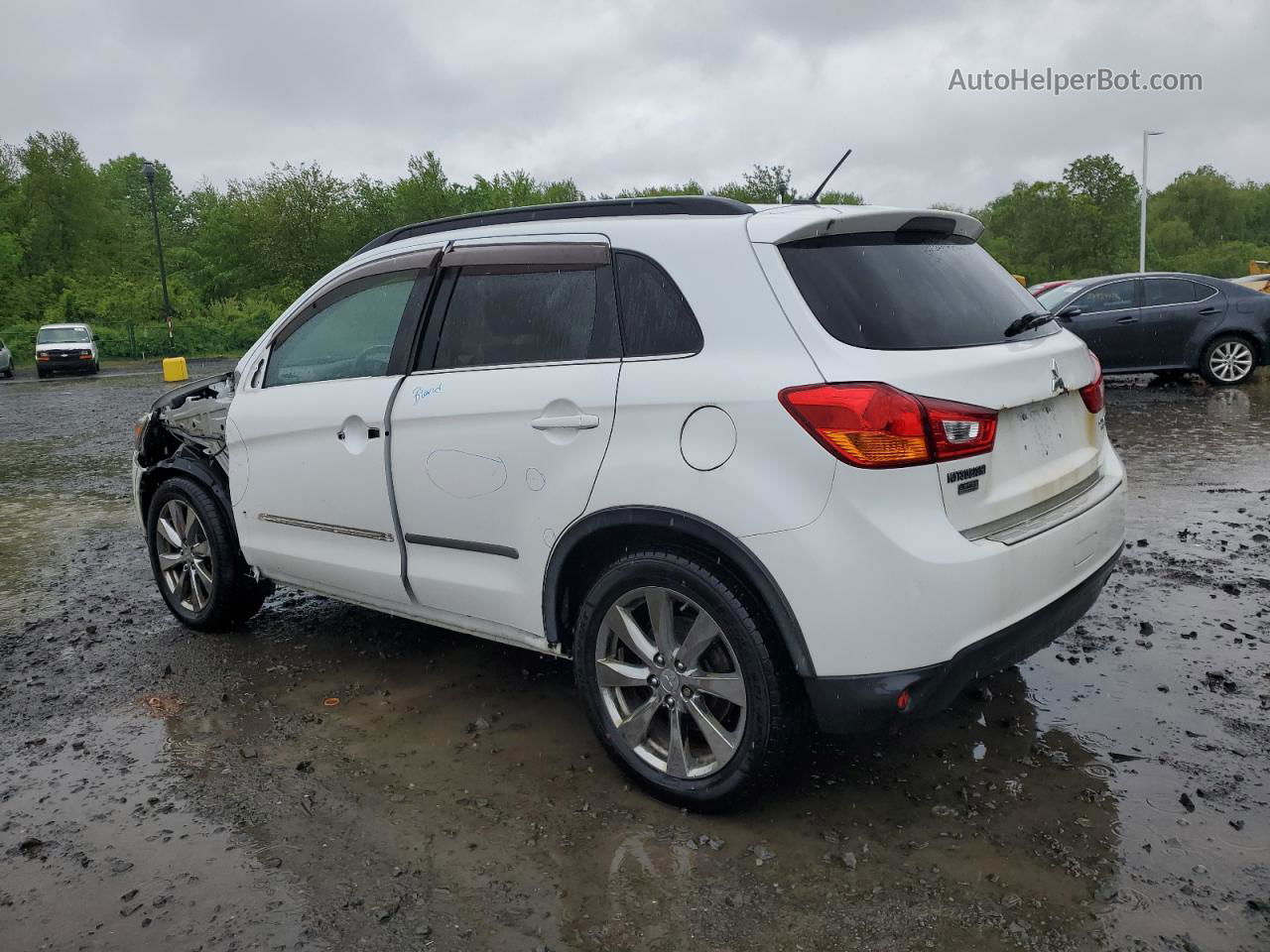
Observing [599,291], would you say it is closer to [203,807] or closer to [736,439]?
[736,439]

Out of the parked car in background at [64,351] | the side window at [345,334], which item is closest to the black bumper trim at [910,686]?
the side window at [345,334]

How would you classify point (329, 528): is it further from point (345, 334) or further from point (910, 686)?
point (910, 686)

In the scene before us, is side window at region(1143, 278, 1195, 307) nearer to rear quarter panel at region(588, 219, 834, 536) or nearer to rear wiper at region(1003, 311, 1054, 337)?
rear wiper at region(1003, 311, 1054, 337)

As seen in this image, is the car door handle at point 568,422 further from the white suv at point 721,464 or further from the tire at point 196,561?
the tire at point 196,561

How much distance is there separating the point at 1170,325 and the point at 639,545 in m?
12.2

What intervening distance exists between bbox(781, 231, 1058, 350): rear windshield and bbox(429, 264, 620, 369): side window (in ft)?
2.19

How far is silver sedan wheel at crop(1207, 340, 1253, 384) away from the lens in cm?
1301

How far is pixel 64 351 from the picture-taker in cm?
3092

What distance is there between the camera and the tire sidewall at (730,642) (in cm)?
292

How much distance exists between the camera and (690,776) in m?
3.18

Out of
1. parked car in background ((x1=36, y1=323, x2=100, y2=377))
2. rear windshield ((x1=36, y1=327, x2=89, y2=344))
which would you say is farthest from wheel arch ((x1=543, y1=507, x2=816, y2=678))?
rear windshield ((x1=36, y1=327, x2=89, y2=344))

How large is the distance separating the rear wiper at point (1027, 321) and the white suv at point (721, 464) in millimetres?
19

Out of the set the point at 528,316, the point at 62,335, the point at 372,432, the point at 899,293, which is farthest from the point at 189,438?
the point at 62,335

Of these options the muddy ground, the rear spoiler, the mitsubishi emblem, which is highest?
the rear spoiler
